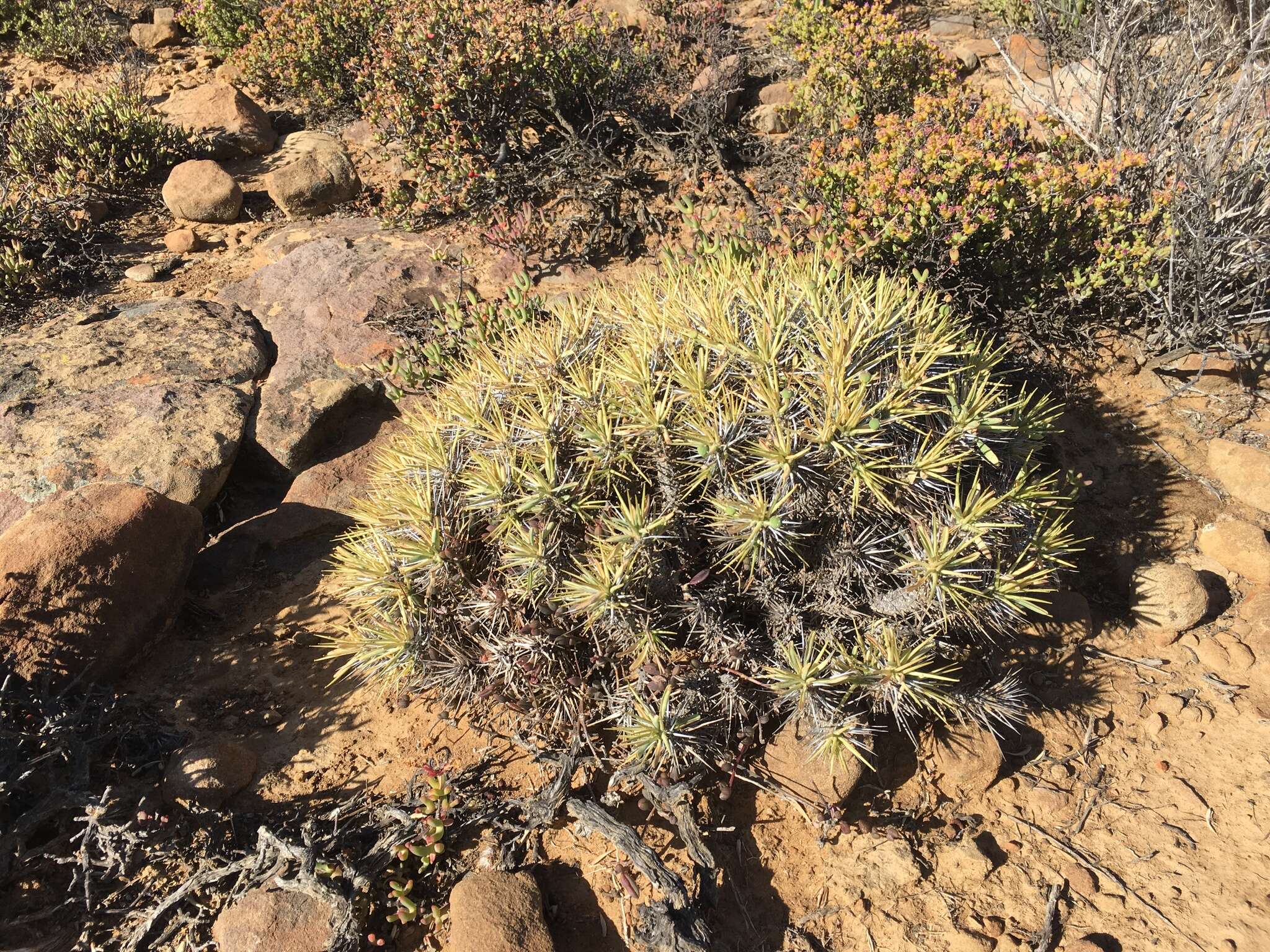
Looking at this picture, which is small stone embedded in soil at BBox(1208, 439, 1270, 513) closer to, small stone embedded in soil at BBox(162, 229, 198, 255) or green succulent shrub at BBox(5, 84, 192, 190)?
small stone embedded in soil at BBox(162, 229, 198, 255)

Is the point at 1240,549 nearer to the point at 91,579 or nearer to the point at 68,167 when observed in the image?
the point at 91,579

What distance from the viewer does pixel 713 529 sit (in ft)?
9.41

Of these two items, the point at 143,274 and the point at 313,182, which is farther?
the point at 313,182

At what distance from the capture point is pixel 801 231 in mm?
5219

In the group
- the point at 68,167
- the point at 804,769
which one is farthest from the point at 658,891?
the point at 68,167

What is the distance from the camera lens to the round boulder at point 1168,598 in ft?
11.7

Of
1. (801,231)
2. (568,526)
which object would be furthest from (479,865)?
(801,231)

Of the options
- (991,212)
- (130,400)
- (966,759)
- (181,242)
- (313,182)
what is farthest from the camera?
(313,182)

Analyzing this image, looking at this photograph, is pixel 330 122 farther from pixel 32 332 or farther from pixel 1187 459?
pixel 1187 459

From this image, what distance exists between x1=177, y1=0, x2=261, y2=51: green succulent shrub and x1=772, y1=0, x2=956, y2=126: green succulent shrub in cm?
603

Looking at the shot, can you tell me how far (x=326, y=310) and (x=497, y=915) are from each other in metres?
4.34

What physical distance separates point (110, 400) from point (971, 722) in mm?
5083

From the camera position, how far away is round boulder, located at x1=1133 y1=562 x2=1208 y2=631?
356cm

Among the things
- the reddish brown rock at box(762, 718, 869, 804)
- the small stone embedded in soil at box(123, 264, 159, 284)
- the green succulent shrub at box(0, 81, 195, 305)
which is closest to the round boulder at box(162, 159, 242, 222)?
the green succulent shrub at box(0, 81, 195, 305)
